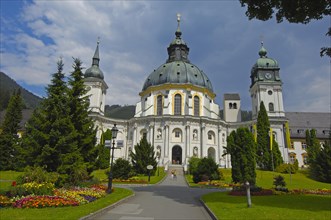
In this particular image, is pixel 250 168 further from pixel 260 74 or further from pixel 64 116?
pixel 260 74

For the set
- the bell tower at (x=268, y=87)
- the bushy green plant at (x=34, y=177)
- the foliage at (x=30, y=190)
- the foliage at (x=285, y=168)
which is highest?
the bell tower at (x=268, y=87)

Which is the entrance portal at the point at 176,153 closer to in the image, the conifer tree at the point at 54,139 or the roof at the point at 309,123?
the roof at the point at 309,123

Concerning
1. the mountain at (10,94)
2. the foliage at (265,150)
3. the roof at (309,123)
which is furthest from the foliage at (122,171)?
the mountain at (10,94)

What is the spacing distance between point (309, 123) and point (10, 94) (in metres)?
104

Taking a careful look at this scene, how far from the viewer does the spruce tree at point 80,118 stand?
22438mm

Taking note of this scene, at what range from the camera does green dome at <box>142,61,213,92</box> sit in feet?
205

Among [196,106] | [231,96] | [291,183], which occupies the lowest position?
[291,183]

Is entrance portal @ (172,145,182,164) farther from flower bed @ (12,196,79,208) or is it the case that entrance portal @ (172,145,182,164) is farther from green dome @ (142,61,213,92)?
flower bed @ (12,196,79,208)

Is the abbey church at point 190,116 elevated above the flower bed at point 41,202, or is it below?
above

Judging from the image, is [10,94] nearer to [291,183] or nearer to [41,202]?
[291,183]

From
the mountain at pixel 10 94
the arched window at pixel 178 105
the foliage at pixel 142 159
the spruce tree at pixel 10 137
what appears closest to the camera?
the foliage at pixel 142 159

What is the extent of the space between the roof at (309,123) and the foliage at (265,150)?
16362 mm

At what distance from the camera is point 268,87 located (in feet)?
204

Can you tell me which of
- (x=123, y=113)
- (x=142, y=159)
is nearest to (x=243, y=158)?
(x=142, y=159)
